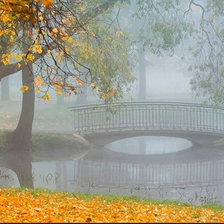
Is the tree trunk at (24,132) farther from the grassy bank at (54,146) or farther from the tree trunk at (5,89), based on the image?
the tree trunk at (5,89)

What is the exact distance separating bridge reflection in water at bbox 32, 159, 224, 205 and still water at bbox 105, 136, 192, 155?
14.2ft

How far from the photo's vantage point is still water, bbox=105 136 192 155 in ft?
94.7

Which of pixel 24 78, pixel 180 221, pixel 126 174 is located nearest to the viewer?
pixel 180 221

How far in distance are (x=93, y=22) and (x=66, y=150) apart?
744cm

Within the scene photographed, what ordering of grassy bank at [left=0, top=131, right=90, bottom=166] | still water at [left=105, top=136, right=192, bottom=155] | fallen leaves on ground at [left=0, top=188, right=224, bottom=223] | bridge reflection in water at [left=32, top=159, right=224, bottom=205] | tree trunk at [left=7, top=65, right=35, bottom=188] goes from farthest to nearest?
still water at [left=105, top=136, right=192, bottom=155], grassy bank at [left=0, top=131, right=90, bottom=166], tree trunk at [left=7, top=65, right=35, bottom=188], bridge reflection in water at [left=32, top=159, right=224, bottom=205], fallen leaves on ground at [left=0, top=188, right=224, bottom=223]

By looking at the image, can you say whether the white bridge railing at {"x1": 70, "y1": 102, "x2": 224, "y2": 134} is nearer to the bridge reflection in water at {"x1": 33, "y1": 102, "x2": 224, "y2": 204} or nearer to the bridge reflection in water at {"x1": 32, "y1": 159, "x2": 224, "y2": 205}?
the bridge reflection in water at {"x1": 33, "y1": 102, "x2": 224, "y2": 204}

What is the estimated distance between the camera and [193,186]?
1966 centimetres

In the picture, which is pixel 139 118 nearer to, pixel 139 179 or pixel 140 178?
pixel 140 178

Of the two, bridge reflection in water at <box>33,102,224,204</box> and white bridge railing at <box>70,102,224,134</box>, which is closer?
bridge reflection in water at <box>33,102,224,204</box>

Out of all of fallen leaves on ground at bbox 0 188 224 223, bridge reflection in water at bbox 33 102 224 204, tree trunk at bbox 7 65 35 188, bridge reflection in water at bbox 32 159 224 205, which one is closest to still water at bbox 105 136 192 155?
bridge reflection in water at bbox 33 102 224 204

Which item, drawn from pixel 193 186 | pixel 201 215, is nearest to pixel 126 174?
pixel 193 186

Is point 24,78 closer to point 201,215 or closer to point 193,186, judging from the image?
A: point 193,186

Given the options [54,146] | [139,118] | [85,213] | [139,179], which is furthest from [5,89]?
[85,213]

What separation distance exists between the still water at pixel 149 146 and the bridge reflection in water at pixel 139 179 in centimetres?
A: 434
